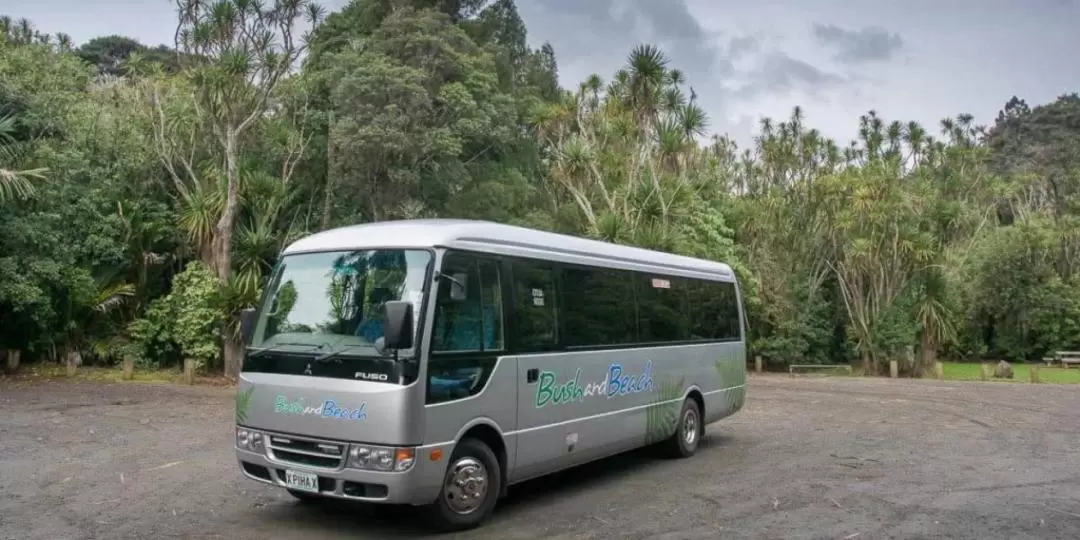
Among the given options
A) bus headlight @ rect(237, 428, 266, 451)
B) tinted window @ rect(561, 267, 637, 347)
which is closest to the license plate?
bus headlight @ rect(237, 428, 266, 451)

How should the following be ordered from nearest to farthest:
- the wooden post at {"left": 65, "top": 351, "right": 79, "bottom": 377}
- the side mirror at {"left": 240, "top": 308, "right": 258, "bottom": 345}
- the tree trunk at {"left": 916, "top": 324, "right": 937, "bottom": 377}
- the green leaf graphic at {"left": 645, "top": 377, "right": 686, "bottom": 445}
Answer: the side mirror at {"left": 240, "top": 308, "right": 258, "bottom": 345} < the green leaf graphic at {"left": 645, "top": 377, "right": 686, "bottom": 445} < the wooden post at {"left": 65, "top": 351, "right": 79, "bottom": 377} < the tree trunk at {"left": 916, "top": 324, "right": 937, "bottom": 377}

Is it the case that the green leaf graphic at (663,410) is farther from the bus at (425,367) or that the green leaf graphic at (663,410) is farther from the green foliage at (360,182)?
the green foliage at (360,182)

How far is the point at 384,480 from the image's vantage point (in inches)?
239

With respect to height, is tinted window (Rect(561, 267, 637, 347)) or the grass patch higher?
tinted window (Rect(561, 267, 637, 347))

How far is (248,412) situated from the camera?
6.77m

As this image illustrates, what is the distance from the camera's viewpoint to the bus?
6.16 meters

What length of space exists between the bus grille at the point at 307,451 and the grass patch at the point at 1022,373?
25.4 metres

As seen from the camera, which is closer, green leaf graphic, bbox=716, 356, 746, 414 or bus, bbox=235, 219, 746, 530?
bus, bbox=235, 219, 746, 530

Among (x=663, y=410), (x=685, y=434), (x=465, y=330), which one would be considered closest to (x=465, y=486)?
(x=465, y=330)

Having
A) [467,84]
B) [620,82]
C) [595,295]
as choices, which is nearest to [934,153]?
[620,82]

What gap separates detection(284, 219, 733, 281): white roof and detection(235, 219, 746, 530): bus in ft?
0.06

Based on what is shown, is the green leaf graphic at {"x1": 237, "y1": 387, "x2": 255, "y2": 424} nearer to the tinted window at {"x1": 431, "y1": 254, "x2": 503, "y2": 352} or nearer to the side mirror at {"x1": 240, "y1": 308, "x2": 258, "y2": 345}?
the side mirror at {"x1": 240, "y1": 308, "x2": 258, "y2": 345}

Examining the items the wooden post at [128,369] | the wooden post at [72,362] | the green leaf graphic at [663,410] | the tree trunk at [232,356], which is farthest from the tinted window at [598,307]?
the wooden post at [72,362]

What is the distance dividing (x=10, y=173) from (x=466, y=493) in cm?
1353
